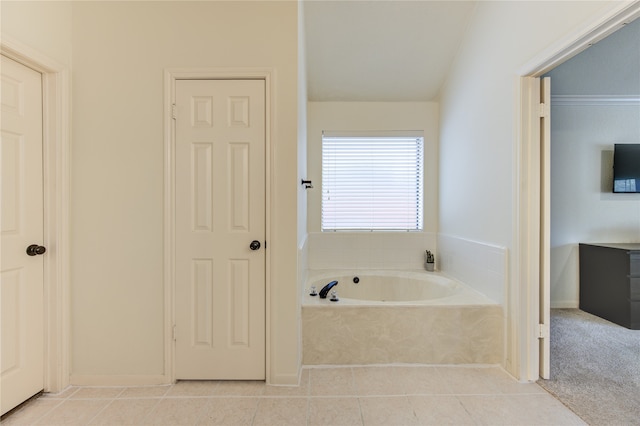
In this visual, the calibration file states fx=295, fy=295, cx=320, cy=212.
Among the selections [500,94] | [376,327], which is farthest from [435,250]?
[500,94]

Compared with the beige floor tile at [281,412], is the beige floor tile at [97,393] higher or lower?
lower

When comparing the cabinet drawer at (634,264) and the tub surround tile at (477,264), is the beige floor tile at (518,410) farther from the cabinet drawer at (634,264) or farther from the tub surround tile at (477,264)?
the cabinet drawer at (634,264)

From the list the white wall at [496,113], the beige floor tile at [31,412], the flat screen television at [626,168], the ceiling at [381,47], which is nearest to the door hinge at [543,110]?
the white wall at [496,113]

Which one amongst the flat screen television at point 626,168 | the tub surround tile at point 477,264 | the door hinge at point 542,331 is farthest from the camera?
the flat screen television at point 626,168

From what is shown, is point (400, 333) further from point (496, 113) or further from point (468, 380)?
point (496, 113)

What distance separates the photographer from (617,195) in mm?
3297

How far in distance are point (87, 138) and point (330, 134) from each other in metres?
2.17

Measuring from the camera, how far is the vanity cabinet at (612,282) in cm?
269

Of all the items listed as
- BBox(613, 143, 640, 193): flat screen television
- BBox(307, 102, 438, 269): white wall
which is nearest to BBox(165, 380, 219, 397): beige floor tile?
BBox(307, 102, 438, 269): white wall

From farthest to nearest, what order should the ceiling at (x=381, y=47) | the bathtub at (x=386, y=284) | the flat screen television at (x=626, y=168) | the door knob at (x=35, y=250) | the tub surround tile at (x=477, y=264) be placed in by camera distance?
the flat screen television at (x=626, y=168), the bathtub at (x=386, y=284), the ceiling at (x=381, y=47), the tub surround tile at (x=477, y=264), the door knob at (x=35, y=250)

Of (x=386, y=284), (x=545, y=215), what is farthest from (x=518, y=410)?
(x=386, y=284)

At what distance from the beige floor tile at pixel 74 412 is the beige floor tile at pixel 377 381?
149 centimetres

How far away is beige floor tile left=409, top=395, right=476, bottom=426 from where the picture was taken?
1.54 meters

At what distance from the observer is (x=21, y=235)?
165 cm
